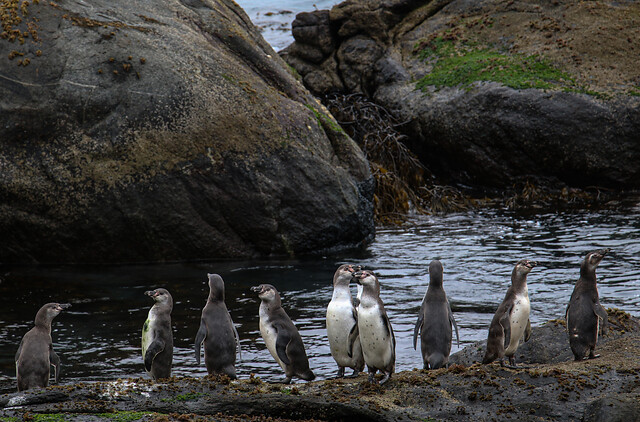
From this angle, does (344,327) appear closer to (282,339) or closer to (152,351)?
(282,339)

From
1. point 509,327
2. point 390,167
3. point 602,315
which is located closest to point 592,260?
point 602,315

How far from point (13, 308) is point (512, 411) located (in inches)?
286

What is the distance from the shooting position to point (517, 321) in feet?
22.1

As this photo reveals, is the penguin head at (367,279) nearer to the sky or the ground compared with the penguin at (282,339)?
nearer to the sky

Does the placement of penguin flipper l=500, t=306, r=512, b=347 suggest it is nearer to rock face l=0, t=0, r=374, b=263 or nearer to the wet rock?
the wet rock

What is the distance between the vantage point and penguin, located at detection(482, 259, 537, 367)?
21.7ft

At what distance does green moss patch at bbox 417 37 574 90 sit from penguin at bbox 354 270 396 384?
1165cm

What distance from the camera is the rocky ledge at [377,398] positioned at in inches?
206

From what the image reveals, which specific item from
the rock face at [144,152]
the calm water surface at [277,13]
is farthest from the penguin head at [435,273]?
the calm water surface at [277,13]

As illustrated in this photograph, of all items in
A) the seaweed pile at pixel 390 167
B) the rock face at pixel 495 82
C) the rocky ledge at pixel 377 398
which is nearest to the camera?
the rocky ledge at pixel 377 398

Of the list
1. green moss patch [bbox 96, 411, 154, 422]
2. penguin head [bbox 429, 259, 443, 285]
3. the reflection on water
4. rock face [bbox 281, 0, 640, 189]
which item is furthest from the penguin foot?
rock face [bbox 281, 0, 640, 189]

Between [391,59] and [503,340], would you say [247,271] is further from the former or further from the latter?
[391,59]

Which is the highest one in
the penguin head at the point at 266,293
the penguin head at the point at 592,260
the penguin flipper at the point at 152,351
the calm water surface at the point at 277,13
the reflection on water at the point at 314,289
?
the calm water surface at the point at 277,13

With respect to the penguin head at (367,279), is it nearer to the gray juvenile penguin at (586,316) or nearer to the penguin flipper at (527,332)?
the penguin flipper at (527,332)
